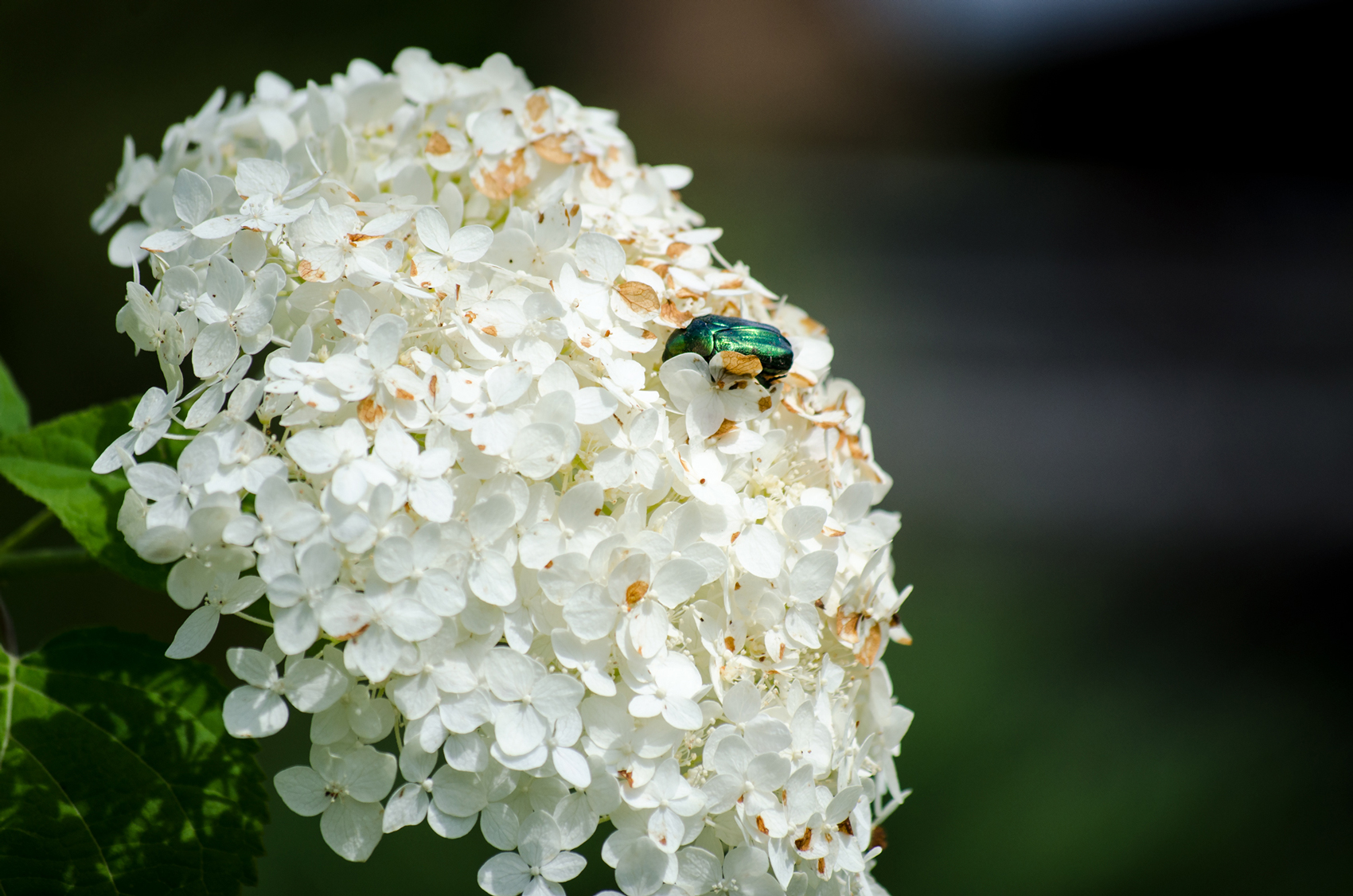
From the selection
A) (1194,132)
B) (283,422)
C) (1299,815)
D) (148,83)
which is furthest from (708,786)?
(1194,132)

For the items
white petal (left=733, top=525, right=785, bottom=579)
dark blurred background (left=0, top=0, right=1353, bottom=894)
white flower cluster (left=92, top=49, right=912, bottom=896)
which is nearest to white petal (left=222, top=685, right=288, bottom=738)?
white flower cluster (left=92, top=49, right=912, bottom=896)

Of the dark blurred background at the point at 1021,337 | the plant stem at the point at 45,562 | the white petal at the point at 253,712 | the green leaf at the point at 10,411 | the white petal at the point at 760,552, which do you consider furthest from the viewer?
the dark blurred background at the point at 1021,337

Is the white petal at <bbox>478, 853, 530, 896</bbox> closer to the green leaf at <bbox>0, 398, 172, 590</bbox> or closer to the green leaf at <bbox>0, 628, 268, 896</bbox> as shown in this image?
the green leaf at <bbox>0, 628, 268, 896</bbox>

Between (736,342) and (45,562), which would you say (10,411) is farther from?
(736,342)

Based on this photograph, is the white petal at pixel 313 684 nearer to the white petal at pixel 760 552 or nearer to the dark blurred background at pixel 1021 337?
the white petal at pixel 760 552

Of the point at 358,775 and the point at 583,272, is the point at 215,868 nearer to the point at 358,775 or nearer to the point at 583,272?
the point at 358,775

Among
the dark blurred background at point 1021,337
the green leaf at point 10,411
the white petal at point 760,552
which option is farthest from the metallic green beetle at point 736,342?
the dark blurred background at point 1021,337
